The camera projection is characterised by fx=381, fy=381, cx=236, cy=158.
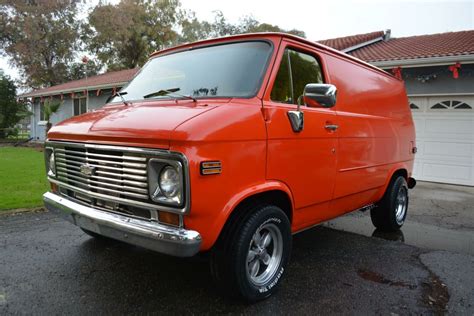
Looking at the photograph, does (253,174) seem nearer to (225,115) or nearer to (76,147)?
(225,115)

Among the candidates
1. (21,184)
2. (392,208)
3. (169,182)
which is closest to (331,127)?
(169,182)

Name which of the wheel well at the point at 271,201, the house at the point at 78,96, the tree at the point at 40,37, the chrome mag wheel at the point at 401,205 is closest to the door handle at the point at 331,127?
the wheel well at the point at 271,201

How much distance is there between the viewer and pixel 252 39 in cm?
342

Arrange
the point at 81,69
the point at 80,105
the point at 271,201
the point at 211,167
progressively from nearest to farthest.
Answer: the point at 211,167 → the point at 271,201 → the point at 80,105 → the point at 81,69

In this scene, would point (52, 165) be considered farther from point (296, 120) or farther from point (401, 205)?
point (401, 205)

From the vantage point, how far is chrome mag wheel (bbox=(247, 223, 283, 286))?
3188 mm

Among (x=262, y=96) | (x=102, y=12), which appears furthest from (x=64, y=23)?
(x=262, y=96)

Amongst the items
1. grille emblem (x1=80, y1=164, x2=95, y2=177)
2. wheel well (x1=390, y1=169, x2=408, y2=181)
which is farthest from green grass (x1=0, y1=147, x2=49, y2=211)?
wheel well (x1=390, y1=169, x2=408, y2=181)

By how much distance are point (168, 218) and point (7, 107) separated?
25.5 m

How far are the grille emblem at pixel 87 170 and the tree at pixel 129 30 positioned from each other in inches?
1230

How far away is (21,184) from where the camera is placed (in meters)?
7.81

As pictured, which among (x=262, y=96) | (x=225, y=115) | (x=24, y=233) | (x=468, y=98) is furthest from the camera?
(x=468, y=98)

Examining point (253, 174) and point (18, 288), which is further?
point (18, 288)

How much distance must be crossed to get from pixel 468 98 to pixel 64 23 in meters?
29.7
